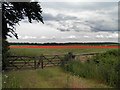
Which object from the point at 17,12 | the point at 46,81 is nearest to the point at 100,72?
the point at 46,81

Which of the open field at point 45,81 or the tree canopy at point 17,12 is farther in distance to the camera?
the tree canopy at point 17,12

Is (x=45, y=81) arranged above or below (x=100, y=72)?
below

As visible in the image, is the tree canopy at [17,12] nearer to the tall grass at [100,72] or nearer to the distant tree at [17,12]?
the distant tree at [17,12]

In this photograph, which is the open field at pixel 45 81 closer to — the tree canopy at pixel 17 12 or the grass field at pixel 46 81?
the grass field at pixel 46 81

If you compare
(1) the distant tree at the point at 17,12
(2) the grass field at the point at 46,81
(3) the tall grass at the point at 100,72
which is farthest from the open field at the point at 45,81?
(1) the distant tree at the point at 17,12

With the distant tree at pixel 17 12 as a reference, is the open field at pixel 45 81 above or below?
below

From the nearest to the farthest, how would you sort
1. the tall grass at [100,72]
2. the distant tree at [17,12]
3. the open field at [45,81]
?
the open field at [45,81]
the tall grass at [100,72]
the distant tree at [17,12]

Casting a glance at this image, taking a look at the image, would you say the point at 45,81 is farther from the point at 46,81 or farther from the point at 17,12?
the point at 17,12

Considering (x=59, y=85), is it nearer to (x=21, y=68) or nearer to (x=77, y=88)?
(x=77, y=88)

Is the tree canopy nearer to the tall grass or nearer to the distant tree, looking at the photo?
the distant tree

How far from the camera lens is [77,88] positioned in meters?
19.9

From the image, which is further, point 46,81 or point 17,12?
point 17,12

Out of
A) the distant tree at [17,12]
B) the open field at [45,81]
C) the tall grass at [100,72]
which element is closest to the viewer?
the open field at [45,81]

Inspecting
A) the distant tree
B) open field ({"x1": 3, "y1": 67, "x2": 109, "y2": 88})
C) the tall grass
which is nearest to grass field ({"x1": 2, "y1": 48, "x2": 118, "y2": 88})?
open field ({"x1": 3, "y1": 67, "x2": 109, "y2": 88})
